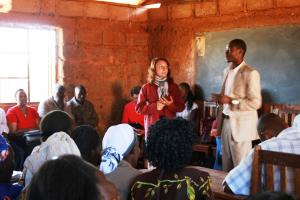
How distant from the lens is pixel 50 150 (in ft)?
8.54

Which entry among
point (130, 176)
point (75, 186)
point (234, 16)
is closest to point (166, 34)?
point (234, 16)

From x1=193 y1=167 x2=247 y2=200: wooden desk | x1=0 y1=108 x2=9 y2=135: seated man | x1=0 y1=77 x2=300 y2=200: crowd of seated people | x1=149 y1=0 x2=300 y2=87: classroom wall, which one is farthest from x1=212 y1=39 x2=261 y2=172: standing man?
x1=0 y1=108 x2=9 y2=135: seated man

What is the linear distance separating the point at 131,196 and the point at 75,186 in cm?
94

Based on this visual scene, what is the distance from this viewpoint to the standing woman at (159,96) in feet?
14.0

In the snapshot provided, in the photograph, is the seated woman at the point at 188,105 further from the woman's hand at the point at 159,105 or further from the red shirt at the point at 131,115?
the woman's hand at the point at 159,105

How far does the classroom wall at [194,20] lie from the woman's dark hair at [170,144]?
13.4ft

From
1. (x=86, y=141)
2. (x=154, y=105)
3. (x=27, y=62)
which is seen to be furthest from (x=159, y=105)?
(x=27, y=62)

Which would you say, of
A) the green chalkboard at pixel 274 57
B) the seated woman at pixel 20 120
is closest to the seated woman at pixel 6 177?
the seated woman at pixel 20 120

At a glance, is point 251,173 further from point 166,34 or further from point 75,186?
point 166,34

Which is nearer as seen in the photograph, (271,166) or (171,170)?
(171,170)

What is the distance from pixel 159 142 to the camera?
6.83ft

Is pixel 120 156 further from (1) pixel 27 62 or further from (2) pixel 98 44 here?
(2) pixel 98 44

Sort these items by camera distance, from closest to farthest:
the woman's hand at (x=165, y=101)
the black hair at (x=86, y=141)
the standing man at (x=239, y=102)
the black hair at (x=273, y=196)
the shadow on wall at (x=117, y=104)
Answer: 1. the black hair at (x=273, y=196)
2. the black hair at (x=86, y=141)
3. the standing man at (x=239, y=102)
4. the woman's hand at (x=165, y=101)
5. the shadow on wall at (x=117, y=104)

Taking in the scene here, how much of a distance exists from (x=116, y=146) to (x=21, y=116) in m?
3.65
